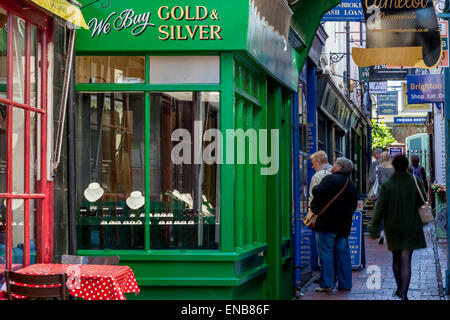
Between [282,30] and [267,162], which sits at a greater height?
[282,30]

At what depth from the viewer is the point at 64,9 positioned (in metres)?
6.43

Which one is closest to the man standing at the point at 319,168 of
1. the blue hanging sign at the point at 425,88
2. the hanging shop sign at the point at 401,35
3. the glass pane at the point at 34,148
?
the hanging shop sign at the point at 401,35

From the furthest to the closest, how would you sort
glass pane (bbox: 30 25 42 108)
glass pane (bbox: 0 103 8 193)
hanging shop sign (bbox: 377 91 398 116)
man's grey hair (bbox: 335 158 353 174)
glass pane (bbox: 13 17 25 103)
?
1. hanging shop sign (bbox: 377 91 398 116)
2. man's grey hair (bbox: 335 158 353 174)
3. glass pane (bbox: 30 25 42 108)
4. glass pane (bbox: 13 17 25 103)
5. glass pane (bbox: 0 103 8 193)

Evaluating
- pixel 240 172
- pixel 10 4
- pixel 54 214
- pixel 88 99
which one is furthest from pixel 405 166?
pixel 10 4

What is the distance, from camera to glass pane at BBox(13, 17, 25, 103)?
A: 239 inches

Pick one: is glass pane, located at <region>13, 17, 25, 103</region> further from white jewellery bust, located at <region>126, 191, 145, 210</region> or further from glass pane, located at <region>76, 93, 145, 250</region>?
white jewellery bust, located at <region>126, 191, 145, 210</region>

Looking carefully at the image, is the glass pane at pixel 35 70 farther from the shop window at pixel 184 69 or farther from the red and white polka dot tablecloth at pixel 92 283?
the shop window at pixel 184 69

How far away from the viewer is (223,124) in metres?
8.20

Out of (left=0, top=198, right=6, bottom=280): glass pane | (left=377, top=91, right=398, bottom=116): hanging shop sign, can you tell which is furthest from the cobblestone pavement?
(left=377, top=91, right=398, bottom=116): hanging shop sign

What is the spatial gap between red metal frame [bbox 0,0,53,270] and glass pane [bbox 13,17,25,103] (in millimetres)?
43

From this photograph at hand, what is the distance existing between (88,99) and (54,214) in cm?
182

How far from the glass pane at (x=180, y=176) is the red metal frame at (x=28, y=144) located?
1.73 m

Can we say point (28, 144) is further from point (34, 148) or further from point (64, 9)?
point (64, 9)
